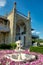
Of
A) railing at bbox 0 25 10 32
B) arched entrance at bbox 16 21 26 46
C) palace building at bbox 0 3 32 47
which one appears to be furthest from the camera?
arched entrance at bbox 16 21 26 46

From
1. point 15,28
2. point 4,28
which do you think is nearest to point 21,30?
point 15,28

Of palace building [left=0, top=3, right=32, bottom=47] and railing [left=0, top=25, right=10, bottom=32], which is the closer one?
railing [left=0, top=25, right=10, bottom=32]

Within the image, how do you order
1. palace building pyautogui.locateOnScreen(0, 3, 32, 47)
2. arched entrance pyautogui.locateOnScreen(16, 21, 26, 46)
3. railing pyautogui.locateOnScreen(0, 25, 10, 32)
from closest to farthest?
railing pyautogui.locateOnScreen(0, 25, 10, 32)
palace building pyautogui.locateOnScreen(0, 3, 32, 47)
arched entrance pyautogui.locateOnScreen(16, 21, 26, 46)

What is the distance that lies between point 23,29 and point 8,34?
14.4 feet

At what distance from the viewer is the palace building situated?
2683 cm

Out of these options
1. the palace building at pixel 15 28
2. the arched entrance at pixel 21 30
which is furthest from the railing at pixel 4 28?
the arched entrance at pixel 21 30

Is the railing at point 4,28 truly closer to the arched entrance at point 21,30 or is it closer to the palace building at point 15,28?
the palace building at point 15,28

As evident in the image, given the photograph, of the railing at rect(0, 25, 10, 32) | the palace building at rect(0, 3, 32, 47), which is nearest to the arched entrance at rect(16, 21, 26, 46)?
the palace building at rect(0, 3, 32, 47)

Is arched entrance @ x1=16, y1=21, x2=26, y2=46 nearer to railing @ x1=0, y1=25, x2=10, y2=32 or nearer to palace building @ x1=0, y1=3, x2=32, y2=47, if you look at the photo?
palace building @ x1=0, y1=3, x2=32, y2=47

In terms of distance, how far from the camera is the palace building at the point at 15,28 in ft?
88.0

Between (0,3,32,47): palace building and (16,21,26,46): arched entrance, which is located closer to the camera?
(0,3,32,47): palace building

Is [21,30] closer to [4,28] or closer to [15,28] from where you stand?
[15,28]

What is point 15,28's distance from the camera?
2712cm

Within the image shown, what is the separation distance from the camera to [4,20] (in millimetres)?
28078
